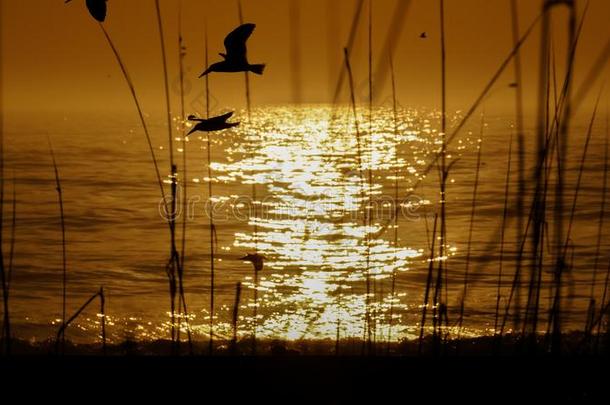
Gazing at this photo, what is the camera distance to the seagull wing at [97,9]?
0.96 meters


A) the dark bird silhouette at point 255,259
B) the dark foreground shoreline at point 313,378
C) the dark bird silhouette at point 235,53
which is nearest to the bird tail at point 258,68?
the dark bird silhouette at point 235,53

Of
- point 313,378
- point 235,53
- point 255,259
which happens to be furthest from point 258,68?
point 255,259

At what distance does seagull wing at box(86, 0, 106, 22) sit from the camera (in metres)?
0.96

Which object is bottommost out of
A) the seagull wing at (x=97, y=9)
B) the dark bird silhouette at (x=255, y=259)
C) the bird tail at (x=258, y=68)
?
the dark bird silhouette at (x=255, y=259)

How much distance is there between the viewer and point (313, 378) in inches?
34.7

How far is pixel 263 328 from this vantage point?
412cm

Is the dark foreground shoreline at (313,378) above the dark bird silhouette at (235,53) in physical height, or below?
below

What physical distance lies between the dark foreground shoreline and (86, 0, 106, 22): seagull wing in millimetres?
415

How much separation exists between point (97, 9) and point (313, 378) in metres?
0.53

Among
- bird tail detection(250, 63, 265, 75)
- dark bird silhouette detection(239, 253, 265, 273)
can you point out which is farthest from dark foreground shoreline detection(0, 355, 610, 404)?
dark bird silhouette detection(239, 253, 265, 273)

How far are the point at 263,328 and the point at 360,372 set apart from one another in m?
3.28

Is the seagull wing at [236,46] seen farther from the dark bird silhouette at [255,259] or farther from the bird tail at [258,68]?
the dark bird silhouette at [255,259]

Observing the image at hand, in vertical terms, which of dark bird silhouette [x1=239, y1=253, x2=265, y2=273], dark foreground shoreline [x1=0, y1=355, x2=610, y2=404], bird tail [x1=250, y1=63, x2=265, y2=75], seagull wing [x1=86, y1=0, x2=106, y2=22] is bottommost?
dark foreground shoreline [x1=0, y1=355, x2=610, y2=404]

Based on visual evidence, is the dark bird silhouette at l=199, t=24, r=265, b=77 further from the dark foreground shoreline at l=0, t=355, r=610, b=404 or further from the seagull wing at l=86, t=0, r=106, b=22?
the dark foreground shoreline at l=0, t=355, r=610, b=404
